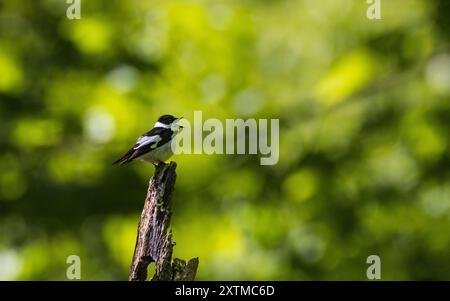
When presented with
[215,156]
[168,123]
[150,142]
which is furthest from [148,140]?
[215,156]

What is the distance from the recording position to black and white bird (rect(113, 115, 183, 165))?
6377 millimetres

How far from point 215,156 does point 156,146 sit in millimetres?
3895

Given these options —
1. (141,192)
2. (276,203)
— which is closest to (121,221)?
(141,192)

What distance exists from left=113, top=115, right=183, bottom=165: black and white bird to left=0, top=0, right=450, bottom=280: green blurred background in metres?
2.94

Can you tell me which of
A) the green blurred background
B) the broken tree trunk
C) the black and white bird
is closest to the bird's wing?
the black and white bird

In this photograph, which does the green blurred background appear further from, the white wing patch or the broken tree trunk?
the broken tree trunk

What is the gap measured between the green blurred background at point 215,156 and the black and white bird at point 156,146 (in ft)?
9.63

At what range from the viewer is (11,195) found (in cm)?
1065

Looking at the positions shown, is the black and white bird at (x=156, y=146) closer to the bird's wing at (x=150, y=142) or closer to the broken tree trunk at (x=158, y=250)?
the bird's wing at (x=150, y=142)

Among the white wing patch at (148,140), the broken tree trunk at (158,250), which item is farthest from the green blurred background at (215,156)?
the broken tree trunk at (158,250)

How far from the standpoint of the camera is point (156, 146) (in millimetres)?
6473

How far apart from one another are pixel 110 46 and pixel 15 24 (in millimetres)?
1530

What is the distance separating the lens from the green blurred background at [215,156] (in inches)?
397
